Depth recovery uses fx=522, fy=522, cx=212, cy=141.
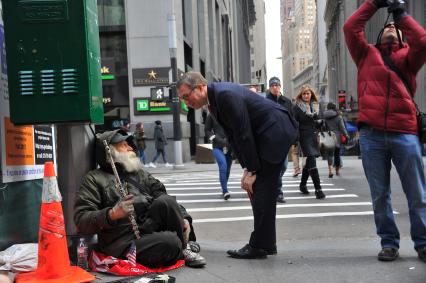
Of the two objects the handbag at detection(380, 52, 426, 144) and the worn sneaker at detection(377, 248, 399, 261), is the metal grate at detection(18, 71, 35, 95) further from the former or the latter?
the worn sneaker at detection(377, 248, 399, 261)

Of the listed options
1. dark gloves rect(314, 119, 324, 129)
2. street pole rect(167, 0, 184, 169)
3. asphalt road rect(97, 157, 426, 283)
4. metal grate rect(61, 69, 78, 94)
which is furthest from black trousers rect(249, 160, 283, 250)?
street pole rect(167, 0, 184, 169)

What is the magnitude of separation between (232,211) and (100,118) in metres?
4.20

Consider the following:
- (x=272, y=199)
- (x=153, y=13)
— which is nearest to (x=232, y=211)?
(x=272, y=199)

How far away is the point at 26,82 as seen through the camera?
4062 mm

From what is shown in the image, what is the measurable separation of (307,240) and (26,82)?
335cm

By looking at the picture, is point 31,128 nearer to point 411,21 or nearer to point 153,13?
point 411,21

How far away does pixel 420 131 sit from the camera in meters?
4.36

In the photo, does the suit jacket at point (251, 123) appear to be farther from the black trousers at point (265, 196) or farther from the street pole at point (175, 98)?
the street pole at point (175, 98)

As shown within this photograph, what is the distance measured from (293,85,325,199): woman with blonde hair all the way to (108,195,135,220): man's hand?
17.9 feet

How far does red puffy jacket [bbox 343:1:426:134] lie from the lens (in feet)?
14.0

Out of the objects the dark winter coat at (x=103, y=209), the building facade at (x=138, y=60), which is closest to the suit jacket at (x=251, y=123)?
the dark winter coat at (x=103, y=209)

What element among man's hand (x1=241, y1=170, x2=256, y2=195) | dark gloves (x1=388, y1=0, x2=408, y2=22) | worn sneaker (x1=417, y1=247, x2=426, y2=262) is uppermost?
dark gloves (x1=388, y1=0, x2=408, y2=22)

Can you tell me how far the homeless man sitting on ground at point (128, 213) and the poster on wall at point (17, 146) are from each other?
1.72ft

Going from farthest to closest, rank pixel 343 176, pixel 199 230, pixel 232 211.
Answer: pixel 343 176, pixel 232 211, pixel 199 230
